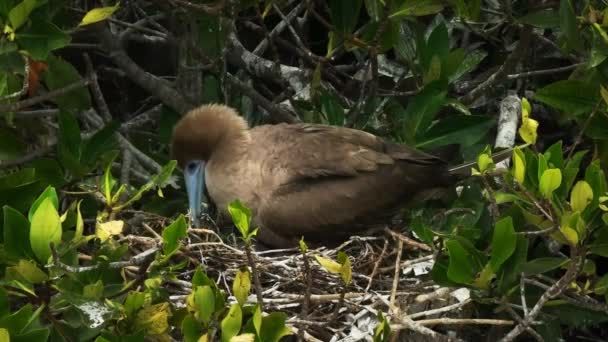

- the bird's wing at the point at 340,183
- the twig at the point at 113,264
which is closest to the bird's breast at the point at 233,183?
the bird's wing at the point at 340,183

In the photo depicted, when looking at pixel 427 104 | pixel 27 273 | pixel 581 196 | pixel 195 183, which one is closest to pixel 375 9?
pixel 427 104

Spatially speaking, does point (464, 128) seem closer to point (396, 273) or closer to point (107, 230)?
point (396, 273)

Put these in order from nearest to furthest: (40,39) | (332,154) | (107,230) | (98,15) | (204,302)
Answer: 1. (204,302)
2. (107,230)
3. (40,39)
4. (98,15)
5. (332,154)

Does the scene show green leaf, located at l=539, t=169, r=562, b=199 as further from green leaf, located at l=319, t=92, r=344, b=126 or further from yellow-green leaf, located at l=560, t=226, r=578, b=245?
green leaf, located at l=319, t=92, r=344, b=126

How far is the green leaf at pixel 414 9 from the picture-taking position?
4871 mm

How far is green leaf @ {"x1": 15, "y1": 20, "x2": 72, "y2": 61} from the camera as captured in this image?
454cm

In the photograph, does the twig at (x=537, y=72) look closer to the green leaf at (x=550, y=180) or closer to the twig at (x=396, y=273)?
the twig at (x=396, y=273)

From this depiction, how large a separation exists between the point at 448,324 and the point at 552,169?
793mm

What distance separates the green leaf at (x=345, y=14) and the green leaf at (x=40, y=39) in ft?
3.98

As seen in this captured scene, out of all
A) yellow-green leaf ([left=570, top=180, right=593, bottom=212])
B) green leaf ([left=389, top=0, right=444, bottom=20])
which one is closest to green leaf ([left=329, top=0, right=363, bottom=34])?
green leaf ([left=389, top=0, right=444, bottom=20])

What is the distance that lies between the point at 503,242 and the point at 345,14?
1.44 meters

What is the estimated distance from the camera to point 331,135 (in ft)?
17.3

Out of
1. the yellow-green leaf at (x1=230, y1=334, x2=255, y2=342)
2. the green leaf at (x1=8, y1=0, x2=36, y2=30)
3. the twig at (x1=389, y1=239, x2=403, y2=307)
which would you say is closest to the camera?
the yellow-green leaf at (x1=230, y1=334, x2=255, y2=342)

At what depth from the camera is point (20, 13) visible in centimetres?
444
